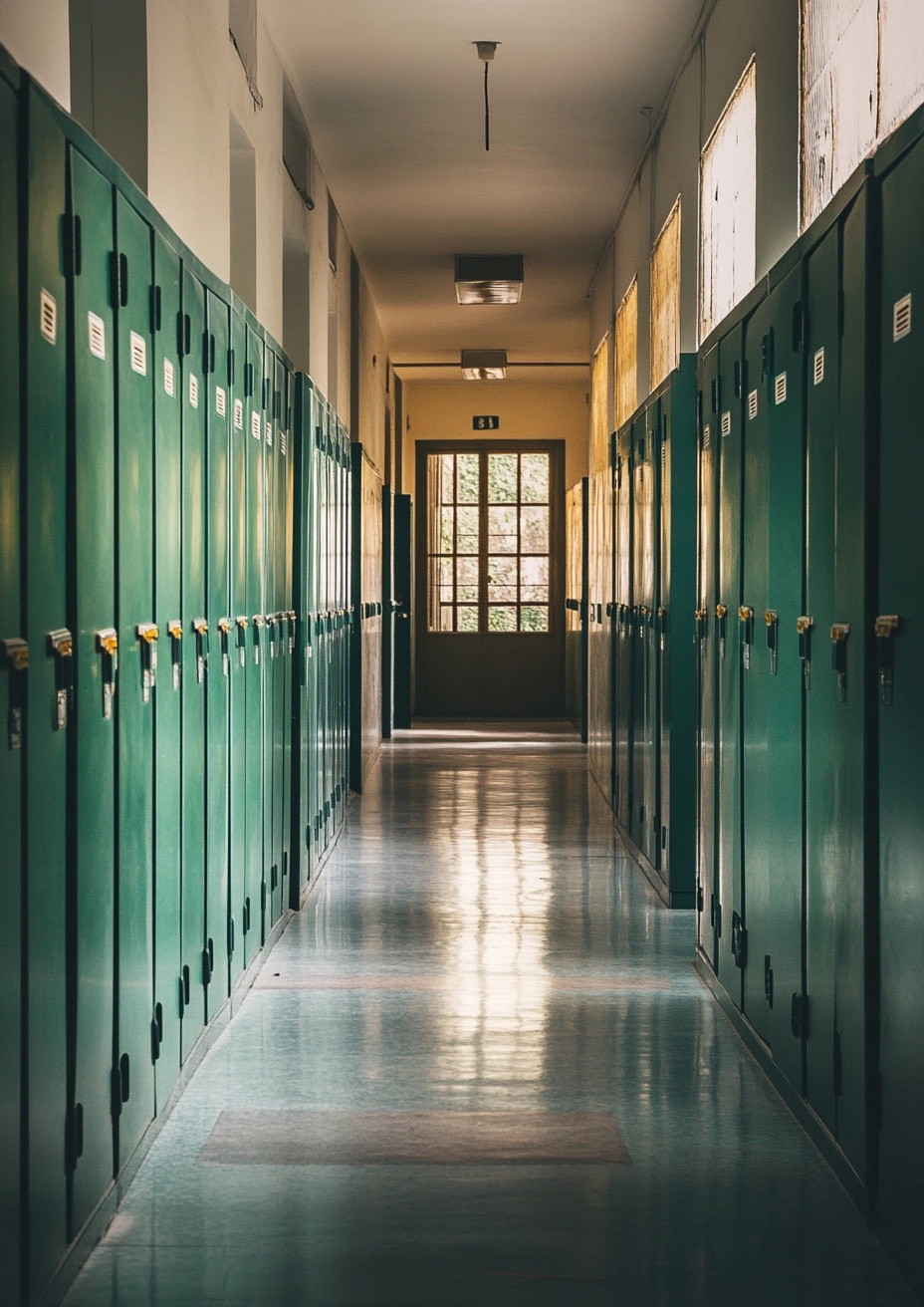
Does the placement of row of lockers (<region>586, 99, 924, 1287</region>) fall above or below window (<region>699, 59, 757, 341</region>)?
below

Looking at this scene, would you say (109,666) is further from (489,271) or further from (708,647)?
(489,271)

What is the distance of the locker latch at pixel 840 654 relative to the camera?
327cm

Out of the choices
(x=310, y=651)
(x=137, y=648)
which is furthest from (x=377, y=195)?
(x=137, y=648)

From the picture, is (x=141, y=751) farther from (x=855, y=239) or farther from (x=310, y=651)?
(x=310, y=651)

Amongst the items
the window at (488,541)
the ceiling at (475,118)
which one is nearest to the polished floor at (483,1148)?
the ceiling at (475,118)

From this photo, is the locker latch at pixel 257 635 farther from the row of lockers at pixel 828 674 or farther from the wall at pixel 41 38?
the wall at pixel 41 38

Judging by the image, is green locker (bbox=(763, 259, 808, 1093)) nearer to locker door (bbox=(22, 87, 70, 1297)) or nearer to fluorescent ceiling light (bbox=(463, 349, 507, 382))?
locker door (bbox=(22, 87, 70, 1297))

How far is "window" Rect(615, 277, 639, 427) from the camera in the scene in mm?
9706

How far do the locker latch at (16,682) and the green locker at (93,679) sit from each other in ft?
1.24

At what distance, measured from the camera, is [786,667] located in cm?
396

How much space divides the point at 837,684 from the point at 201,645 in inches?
69.7

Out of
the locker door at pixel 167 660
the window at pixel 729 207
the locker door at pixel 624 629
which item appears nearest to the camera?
the locker door at pixel 167 660

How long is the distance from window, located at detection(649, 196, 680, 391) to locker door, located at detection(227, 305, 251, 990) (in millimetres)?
3108

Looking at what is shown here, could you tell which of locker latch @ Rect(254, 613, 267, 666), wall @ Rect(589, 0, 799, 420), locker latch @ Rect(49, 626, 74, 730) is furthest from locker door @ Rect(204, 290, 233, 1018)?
wall @ Rect(589, 0, 799, 420)
